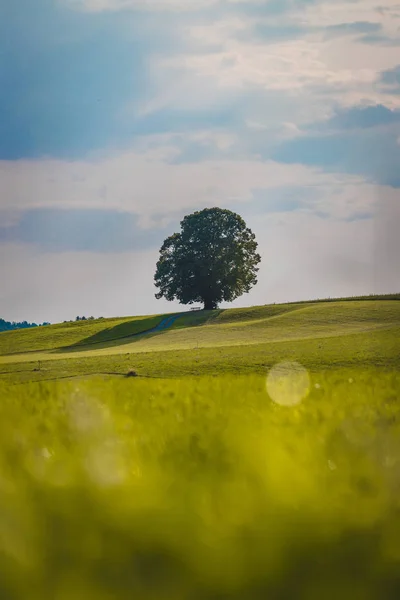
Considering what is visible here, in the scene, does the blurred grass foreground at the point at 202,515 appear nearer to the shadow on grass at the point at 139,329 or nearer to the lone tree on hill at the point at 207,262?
the shadow on grass at the point at 139,329

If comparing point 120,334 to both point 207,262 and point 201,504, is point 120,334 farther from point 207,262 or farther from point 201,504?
point 201,504

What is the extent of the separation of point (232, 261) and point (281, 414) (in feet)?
268

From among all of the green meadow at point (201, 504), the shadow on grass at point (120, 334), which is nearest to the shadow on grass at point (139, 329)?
the shadow on grass at point (120, 334)

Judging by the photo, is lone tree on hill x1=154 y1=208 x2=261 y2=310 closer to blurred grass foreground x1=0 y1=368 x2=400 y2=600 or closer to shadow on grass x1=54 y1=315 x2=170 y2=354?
shadow on grass x1=54 y1=315 x2=170 y2=354

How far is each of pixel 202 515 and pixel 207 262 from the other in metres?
82.3

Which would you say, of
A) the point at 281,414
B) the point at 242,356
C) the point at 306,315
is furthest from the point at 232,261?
the point at 281,414

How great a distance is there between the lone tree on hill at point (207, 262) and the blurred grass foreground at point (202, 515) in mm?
80756

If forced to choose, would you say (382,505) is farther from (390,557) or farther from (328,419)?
(328,419)

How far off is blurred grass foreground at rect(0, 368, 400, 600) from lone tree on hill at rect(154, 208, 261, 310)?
80.8 m

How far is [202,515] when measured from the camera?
1261 mm

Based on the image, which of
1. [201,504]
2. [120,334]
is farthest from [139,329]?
[201,504]

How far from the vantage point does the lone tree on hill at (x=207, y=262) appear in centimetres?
8369

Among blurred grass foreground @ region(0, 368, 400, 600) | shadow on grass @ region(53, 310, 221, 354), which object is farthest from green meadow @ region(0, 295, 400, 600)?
shadow on grass @ region(53, 310, 221, 354)

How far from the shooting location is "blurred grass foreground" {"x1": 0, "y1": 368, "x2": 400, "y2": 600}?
103 centimetres
